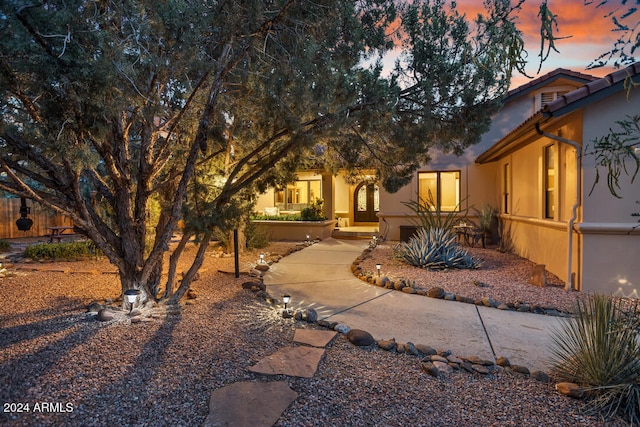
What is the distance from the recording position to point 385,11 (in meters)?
5.02

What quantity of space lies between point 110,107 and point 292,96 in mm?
2064

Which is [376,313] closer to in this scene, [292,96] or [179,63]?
[292,96]

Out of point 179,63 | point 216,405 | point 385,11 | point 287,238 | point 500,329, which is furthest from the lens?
point 287,238

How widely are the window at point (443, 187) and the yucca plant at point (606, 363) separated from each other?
10350mm

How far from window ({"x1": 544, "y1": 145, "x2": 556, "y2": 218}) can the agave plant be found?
69.9 inches

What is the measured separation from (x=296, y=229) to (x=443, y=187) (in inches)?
218

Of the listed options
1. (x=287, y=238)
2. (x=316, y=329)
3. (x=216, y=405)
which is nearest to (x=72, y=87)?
(x=216, y=405)

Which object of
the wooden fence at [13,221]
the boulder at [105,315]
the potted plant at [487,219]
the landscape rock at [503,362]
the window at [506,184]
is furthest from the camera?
the wooden fence at [13,221]

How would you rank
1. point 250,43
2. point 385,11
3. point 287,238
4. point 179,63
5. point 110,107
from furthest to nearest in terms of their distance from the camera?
point 287,238, point 385,11, point 250,43, point 179,63, point 110,107

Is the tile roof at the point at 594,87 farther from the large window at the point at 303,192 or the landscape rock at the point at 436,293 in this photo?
the large window at the point at 303,192

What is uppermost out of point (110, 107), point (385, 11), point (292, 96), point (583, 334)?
point (385, 11)

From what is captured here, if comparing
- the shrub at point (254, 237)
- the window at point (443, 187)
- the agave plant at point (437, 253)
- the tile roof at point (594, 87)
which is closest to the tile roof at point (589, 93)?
the tile roof at point (594, 87)

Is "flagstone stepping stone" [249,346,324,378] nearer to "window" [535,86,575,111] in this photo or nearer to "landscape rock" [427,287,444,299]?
"landscape rock" [427,287,444,299]

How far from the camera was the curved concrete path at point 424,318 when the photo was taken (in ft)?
12.7
